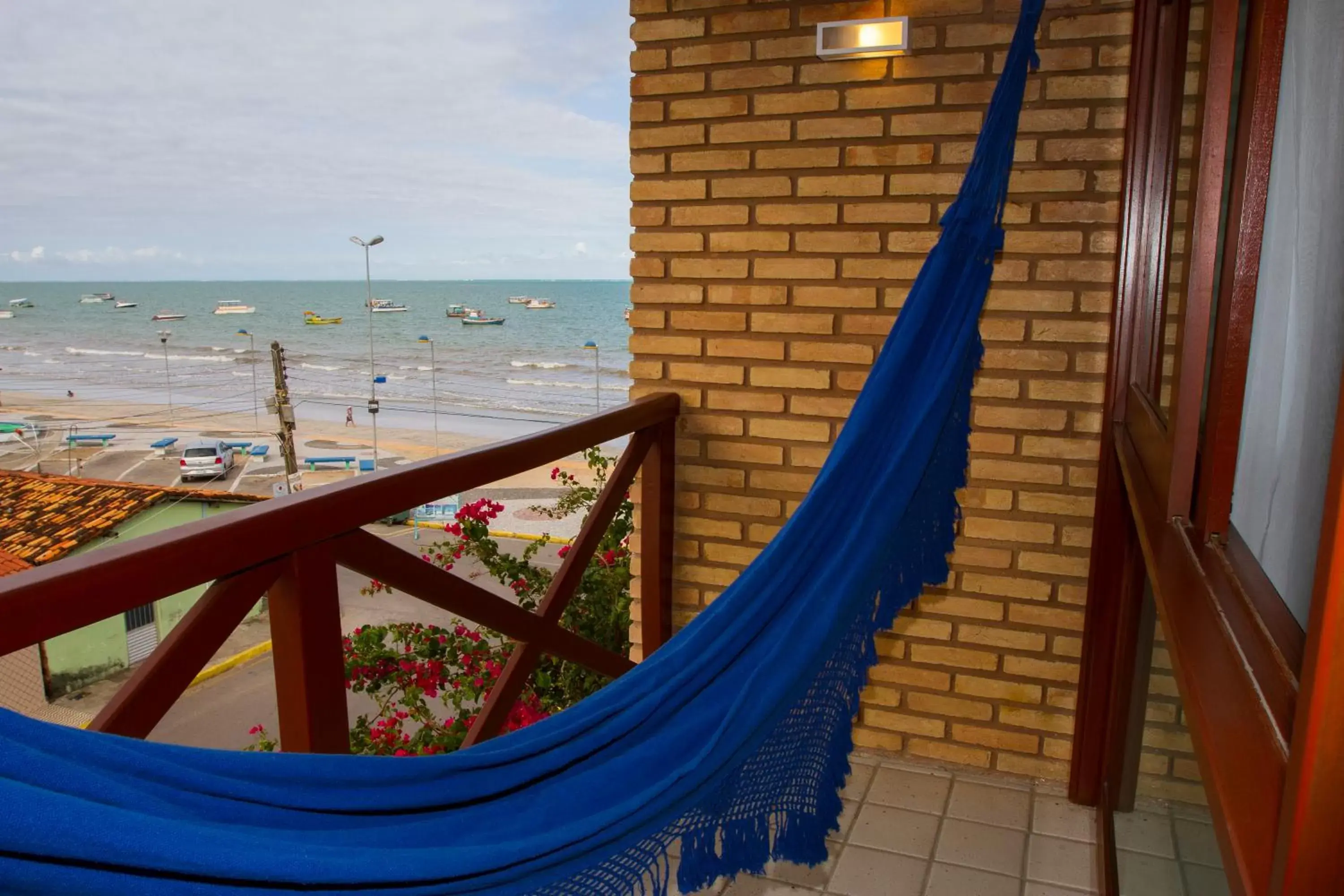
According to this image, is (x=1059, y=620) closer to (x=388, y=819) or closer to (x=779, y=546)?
(x=779, y=546)

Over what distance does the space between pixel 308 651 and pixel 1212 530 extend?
104 centimetres

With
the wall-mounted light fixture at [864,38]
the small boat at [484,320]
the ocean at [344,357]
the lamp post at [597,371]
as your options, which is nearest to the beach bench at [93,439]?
the ocean at [344,357]

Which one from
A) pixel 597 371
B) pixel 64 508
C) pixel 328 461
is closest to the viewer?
pixel 64 508

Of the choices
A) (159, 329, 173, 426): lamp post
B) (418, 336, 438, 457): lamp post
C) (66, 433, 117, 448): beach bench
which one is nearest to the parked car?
(66, 433, 117, 448): beach bench

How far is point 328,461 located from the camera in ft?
70.6

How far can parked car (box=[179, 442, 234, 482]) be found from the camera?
71.1 feet

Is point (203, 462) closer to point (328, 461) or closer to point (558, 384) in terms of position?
point (328, 461)

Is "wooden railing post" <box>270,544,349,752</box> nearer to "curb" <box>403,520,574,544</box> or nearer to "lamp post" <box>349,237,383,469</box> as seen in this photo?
"curb" <box>403,520,574,544</box>

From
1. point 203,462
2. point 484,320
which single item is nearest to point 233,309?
point 484,320

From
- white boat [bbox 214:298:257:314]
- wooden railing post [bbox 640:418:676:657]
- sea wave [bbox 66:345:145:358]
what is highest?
wooden railing post [bbox 640:418:676:657]

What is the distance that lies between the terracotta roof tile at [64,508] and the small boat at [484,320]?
80.1ft

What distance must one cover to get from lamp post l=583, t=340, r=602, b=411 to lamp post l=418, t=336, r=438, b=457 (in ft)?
13.7

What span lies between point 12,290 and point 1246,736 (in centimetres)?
7840

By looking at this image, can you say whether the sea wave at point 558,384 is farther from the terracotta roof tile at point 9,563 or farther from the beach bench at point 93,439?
the terracotta roof tile at point 9,563
